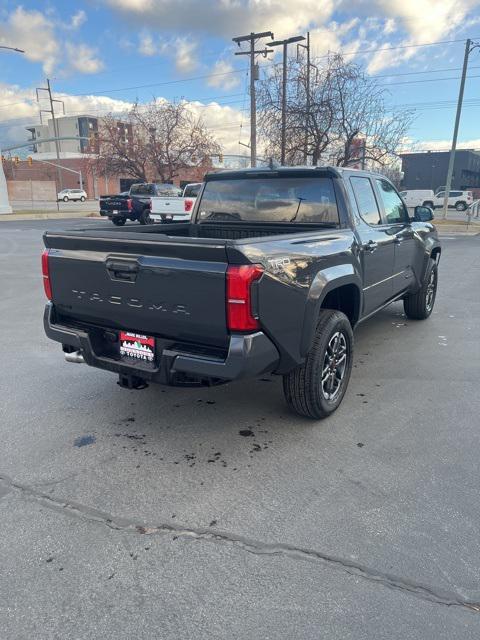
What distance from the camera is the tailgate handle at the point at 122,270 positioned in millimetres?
3131

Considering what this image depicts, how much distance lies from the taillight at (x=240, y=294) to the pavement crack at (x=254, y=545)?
1.14 m

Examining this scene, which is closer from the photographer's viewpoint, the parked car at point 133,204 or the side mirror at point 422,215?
the side mirror at point 422,215

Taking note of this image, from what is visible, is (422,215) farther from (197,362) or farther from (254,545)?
(254,545)

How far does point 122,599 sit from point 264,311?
164 cm

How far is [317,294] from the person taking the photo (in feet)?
11.3

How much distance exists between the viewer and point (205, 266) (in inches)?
112

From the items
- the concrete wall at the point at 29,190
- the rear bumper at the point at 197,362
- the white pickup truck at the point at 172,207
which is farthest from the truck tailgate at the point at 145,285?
the concrete wall at the point at 29,190

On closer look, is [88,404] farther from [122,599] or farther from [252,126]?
[252,126]

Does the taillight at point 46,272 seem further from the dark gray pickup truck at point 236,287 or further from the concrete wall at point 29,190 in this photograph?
the concrete wall at point 29,190

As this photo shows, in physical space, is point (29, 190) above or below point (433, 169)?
below

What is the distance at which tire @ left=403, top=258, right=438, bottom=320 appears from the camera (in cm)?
662

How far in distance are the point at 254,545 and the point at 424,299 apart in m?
5.07

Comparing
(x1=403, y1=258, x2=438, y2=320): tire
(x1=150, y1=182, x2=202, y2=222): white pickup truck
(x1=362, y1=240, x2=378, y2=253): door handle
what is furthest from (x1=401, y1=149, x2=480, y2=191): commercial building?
(x1=362, y1=240, x2=378, y2=253): door handle

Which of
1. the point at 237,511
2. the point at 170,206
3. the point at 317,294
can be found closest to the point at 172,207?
the point at 170,206
